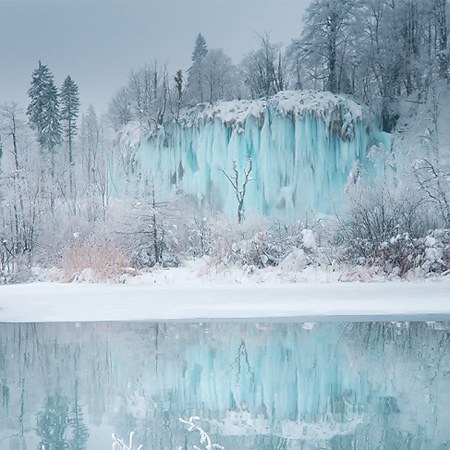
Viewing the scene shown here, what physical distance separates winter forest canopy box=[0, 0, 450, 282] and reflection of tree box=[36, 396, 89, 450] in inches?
310

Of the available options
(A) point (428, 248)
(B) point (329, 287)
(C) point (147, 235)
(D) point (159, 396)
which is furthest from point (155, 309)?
(C) point (147, 235)

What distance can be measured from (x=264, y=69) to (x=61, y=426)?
20.3 metres

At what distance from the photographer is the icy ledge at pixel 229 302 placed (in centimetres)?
884

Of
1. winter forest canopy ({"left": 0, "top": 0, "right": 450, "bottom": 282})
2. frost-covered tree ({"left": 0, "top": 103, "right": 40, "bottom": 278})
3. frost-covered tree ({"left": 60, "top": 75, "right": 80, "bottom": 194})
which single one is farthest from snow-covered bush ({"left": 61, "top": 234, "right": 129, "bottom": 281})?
frost-covered tree ({"left": 60, "top": 75, "right": 80, "bottom": 194})

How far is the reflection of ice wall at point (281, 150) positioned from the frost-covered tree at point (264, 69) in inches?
115

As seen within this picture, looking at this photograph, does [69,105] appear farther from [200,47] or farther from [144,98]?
[144,98]

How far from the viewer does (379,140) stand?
19.1 metres

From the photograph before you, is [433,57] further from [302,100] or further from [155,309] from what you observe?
[155,309]

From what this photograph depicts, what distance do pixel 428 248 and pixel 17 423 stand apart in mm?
9420

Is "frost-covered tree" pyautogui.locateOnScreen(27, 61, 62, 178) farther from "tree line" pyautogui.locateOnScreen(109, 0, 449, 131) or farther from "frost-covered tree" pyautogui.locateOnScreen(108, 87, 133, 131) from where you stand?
"tree line" pyautogui.locateOnScreen(109, 0, 449, 131)

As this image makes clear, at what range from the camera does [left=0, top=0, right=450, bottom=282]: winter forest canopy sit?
13.5 m

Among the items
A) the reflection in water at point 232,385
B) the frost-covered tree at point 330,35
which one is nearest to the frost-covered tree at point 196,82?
the frost-covered tree at point 330,35

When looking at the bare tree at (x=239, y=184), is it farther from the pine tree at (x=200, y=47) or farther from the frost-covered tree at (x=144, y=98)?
the pine tree at (x=200, y=47)

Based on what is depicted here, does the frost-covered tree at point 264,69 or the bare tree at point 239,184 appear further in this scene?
the frost-covered tree at point 264,69
